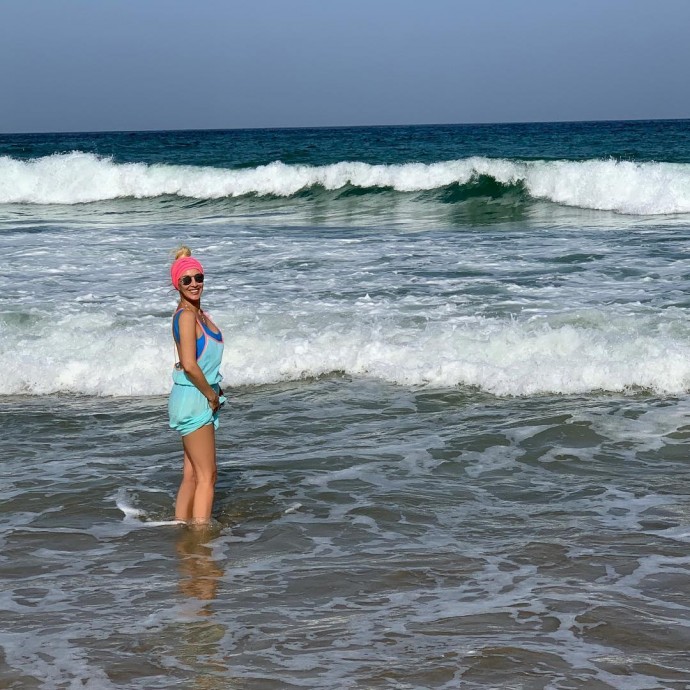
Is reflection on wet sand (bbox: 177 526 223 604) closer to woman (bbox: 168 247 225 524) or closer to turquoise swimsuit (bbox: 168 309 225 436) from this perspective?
woman (bbox: 168 247 225 524)

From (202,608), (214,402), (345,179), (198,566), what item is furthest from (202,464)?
(345,179)

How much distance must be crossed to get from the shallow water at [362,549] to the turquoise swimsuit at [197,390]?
0.62 metres

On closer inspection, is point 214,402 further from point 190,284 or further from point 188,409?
point 190,284

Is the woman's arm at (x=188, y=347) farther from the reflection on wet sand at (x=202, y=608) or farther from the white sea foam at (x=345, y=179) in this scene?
the white sea foam at (x=345, y=179)

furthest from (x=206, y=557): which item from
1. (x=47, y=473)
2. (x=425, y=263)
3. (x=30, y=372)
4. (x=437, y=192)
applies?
(x=437, y=192)

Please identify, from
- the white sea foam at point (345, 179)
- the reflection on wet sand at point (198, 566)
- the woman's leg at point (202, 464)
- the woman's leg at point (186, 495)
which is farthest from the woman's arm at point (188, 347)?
the white sea foam at point (345, 179)

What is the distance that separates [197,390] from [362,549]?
1186mm

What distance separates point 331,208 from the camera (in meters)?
23.7

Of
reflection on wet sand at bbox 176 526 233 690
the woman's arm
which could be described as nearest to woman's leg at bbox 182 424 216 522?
reflection on wet sand at bbox 176 526 233 690

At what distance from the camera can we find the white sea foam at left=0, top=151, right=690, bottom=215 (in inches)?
886

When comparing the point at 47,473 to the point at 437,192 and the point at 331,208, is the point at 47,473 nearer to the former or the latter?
the point at 331,208

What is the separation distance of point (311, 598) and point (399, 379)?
178 inches

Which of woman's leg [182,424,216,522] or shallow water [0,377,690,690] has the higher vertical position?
woman's leg [182,424,216,522]

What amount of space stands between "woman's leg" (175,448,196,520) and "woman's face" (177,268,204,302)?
98cm
